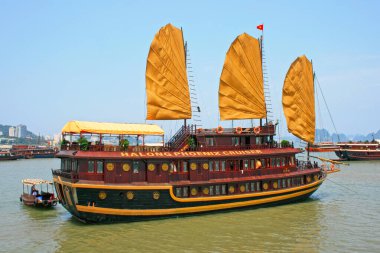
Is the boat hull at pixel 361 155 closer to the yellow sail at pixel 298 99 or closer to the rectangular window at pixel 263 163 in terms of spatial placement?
the yellow sail at pixel 298 99

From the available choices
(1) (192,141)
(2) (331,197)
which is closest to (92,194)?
(1) (192,141)

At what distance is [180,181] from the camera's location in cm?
1762

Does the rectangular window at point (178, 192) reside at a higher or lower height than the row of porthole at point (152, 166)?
lower

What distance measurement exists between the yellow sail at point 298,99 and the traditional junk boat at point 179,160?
3267 millimetres

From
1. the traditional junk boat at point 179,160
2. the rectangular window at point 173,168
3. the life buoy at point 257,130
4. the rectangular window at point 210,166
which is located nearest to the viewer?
the traditional junk boat at point 179,160

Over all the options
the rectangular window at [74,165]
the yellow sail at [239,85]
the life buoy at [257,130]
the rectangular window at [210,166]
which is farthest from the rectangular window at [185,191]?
the yellow sail at [239,85]

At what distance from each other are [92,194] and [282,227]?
25.4 feet

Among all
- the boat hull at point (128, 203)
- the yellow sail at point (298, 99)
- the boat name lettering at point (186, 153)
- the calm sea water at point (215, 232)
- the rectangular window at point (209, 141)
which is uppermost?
the yellow sail at point (298, 99)

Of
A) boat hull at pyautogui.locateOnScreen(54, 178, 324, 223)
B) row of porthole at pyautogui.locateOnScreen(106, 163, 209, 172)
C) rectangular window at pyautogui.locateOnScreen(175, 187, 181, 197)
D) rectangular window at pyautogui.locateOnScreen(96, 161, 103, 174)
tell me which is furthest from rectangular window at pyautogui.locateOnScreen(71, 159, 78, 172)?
rectangular window at pyautogui.locateOnScreen(175, 187, 181, 197)

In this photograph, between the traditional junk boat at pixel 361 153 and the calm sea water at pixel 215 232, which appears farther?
the traditional junk boat at pixel 361 153

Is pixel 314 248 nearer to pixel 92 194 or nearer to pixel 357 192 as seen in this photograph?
pixel 92 194

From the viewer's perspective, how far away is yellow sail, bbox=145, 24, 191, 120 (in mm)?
20141

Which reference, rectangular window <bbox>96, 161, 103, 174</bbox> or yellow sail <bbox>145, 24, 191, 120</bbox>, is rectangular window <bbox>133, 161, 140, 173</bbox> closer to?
rectangular window <bbox>96, 161, 103, 174</bbox>

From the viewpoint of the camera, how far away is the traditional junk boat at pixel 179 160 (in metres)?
16.3
